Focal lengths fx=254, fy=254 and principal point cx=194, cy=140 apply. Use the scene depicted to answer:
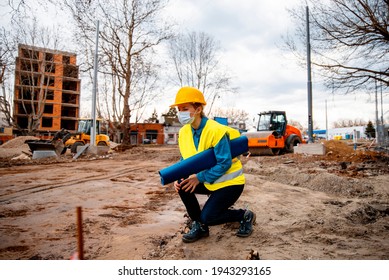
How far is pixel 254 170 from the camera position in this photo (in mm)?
7660

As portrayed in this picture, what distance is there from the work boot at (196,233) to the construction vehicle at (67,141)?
438 inches

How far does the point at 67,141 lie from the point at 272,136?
12030mm

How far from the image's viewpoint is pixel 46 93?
2266cm

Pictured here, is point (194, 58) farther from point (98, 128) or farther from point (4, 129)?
point (4, 129)

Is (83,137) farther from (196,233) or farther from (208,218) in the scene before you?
(208,218)

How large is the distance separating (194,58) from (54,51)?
441 inches

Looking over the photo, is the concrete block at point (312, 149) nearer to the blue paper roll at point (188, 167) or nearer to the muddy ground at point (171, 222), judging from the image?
the muddy ground at point (171, 222)

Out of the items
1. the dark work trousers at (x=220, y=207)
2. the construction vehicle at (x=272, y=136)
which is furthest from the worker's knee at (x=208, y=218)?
the construction vehicle at (x=272, y=136)

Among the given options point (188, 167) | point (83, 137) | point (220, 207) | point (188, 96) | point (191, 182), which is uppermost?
point (83, 137)

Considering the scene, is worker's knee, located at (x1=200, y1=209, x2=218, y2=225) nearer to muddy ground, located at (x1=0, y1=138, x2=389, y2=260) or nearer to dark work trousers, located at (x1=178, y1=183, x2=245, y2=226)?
dark work trousers, located at (x1=178, y1=183, x2=245, y2=226)

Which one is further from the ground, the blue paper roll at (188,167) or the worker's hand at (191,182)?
the blue paper roll at (188,167)

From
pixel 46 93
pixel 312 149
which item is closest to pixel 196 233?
pixel 312 149

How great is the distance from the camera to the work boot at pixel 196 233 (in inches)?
85.6

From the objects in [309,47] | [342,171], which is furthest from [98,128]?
[342,171]
